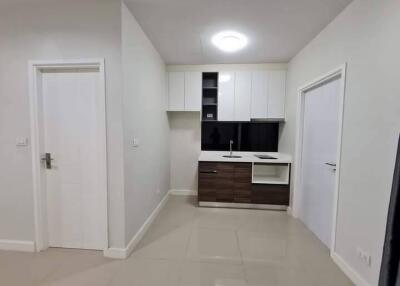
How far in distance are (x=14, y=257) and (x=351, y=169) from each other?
11.8 feet

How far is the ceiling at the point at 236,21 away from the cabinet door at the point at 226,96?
0.61 metres

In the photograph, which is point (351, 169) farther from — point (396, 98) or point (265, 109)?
point (265, 109)

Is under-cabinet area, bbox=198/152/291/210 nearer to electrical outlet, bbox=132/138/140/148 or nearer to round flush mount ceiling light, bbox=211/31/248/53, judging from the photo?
electrical outlet, bbox=132/138/140/148

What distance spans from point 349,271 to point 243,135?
2.73 meters

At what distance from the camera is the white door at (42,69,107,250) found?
7.45ft

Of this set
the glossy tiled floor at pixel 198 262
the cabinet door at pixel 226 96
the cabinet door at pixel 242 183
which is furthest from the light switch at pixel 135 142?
the cabinet door at pixel 226 96

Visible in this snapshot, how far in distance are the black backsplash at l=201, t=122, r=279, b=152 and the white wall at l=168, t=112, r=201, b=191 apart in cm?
21

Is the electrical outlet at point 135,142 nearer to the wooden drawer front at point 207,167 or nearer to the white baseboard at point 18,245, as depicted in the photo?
the wooden drawer front at point 207,167

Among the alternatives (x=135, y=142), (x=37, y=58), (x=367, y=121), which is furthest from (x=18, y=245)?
(x=367, y=121)

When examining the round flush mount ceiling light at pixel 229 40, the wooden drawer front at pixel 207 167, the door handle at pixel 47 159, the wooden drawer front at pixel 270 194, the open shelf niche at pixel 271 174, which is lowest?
the wooden drawer front at pixel 270 194

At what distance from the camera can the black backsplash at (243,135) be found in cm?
426

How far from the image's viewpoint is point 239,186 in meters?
3.67

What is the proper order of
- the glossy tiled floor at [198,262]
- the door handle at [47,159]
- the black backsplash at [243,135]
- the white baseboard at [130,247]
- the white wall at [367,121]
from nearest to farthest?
the white wall at [367,121] < the glossy tiled floor at [198,262] < the white baseboard at [130,247] < the door handle at [47,159] < the black backsplash at [243,135]

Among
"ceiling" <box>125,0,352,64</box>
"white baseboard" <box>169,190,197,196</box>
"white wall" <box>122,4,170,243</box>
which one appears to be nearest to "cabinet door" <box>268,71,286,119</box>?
"ceiling" <box>125,0,352,64</box>
